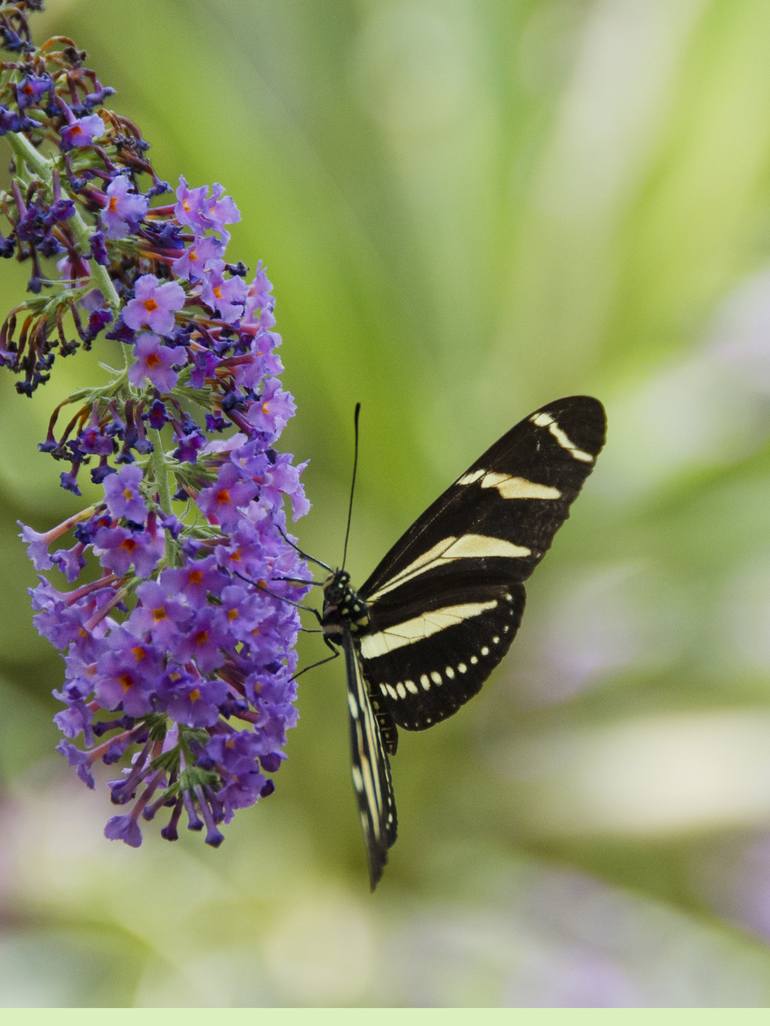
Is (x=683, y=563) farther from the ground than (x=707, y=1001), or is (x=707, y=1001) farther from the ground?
(x=683, y=563)

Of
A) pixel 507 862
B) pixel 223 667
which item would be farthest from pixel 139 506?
pixel 507 862

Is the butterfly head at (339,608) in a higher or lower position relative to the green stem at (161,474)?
lower

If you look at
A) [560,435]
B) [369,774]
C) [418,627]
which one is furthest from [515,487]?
[369,774]

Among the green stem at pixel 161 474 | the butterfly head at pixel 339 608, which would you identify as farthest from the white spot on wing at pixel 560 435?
the green stem at pixel 161 474

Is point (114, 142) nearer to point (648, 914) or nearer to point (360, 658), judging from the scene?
point (360, 658)

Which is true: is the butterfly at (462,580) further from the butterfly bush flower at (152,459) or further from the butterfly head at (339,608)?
the butterfly bush flower at (152,459)

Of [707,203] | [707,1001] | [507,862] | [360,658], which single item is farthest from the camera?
[707,203]

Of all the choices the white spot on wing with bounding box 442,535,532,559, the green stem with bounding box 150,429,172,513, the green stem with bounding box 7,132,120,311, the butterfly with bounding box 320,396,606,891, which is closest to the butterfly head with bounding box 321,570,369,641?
the butterfly with bounding box 320,396,606,891
